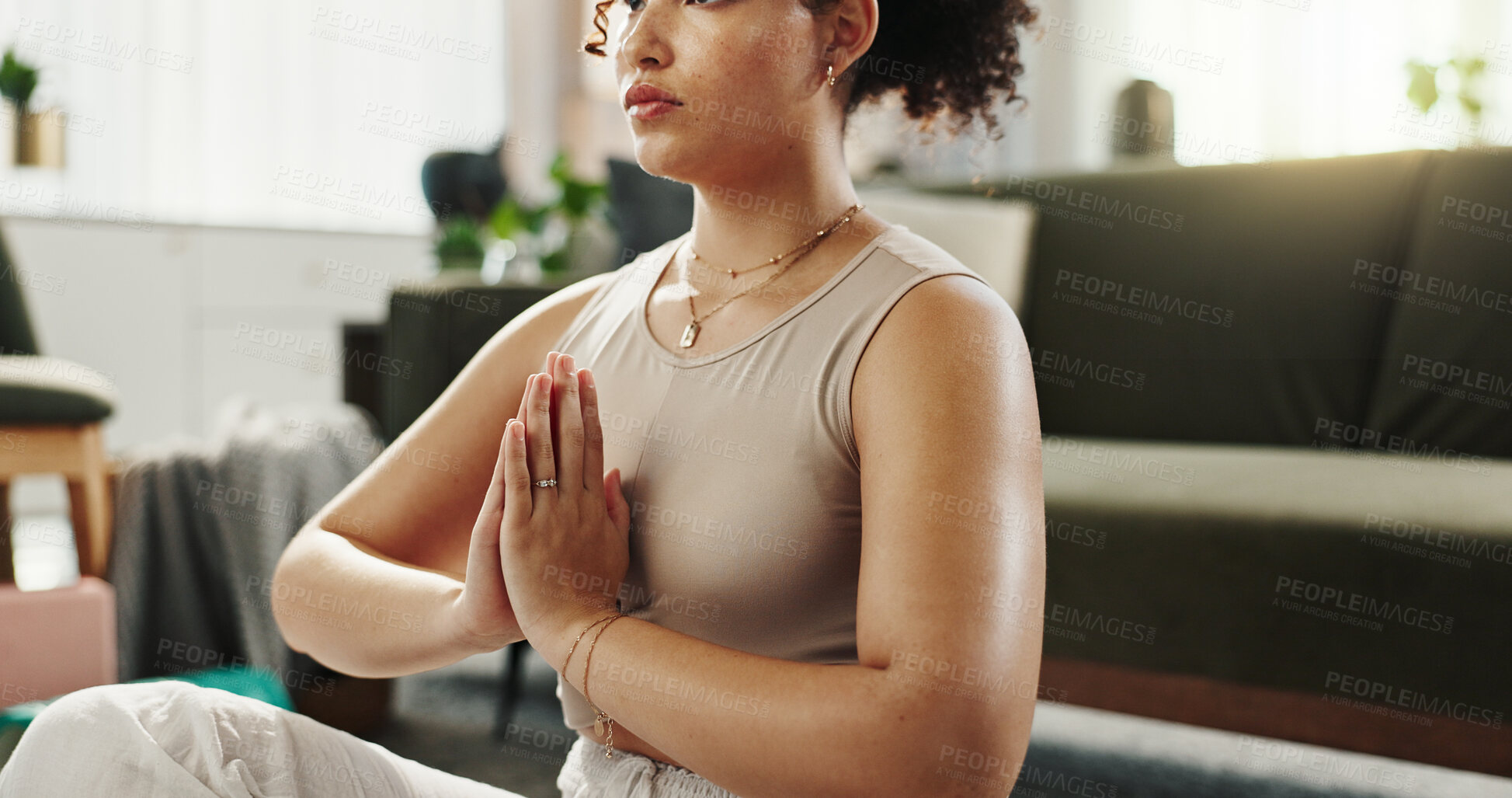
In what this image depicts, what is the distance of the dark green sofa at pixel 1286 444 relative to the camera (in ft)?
4.15

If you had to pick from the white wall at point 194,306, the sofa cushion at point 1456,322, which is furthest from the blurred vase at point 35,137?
the sofa cushion at point 1456,322

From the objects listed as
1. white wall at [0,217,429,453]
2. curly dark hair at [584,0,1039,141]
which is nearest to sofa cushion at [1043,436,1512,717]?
curly dark hair at [584,0,1039,141]

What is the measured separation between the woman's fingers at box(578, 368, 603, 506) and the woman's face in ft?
0.58

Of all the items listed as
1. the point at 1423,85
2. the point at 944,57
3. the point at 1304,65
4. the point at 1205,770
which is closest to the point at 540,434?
the point at 944,57

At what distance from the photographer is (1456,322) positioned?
1.71m

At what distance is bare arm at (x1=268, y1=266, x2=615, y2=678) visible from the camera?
909 mm

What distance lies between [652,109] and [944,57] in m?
0.34

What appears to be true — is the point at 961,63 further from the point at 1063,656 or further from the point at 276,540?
the point at 276,540

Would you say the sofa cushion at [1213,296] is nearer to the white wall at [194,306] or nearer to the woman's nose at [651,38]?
the woman's nose at [651,38]

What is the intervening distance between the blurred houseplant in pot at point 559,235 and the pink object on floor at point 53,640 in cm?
108

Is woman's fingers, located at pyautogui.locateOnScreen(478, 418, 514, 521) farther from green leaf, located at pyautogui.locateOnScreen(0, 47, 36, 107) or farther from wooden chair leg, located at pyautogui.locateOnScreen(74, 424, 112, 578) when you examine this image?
green leaf, located at pyautogui.locateOnScreen(0, 47, 36, 107)

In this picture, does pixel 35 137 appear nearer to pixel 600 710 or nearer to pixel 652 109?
pixel 652 109

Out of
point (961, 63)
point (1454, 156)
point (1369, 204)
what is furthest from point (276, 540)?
point (1454, 156)

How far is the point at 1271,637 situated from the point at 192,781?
1148mm
